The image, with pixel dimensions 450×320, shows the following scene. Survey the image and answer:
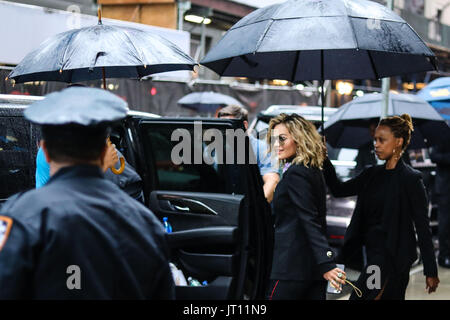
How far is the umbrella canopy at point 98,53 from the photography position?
394 centimetres

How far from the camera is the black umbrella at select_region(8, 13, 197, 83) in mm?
3939

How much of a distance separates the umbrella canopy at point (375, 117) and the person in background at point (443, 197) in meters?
1.88

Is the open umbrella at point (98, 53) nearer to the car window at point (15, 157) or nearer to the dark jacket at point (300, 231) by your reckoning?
the car window at point (15, 157)

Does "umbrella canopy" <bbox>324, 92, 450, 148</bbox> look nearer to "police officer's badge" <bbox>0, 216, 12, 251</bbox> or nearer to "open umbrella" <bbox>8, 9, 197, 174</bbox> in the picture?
"open umbrella" <bbox>8, 9, 197, 174</bbox>

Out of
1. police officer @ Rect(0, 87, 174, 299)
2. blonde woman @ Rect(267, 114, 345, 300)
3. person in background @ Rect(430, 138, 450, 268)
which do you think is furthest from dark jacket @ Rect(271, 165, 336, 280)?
person in background @ Rect(430, 138, 450, 268)

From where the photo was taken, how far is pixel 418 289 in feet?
23.2

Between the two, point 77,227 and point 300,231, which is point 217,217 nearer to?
point 300,231

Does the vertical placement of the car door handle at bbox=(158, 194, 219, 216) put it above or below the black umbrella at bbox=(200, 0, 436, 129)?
below

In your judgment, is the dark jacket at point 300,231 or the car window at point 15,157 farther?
the car window at point 15,157

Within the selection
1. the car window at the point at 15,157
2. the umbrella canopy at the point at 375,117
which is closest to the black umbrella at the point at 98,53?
the car window at the point at 15,157

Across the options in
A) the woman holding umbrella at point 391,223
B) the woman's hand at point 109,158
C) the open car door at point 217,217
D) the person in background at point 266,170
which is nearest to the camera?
the woman's hand at point 109,158

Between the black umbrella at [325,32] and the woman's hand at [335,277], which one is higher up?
the black umbrella at [325,32]

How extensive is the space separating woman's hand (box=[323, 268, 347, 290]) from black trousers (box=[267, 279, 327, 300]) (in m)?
0.15

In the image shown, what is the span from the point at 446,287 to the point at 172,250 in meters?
4.79
